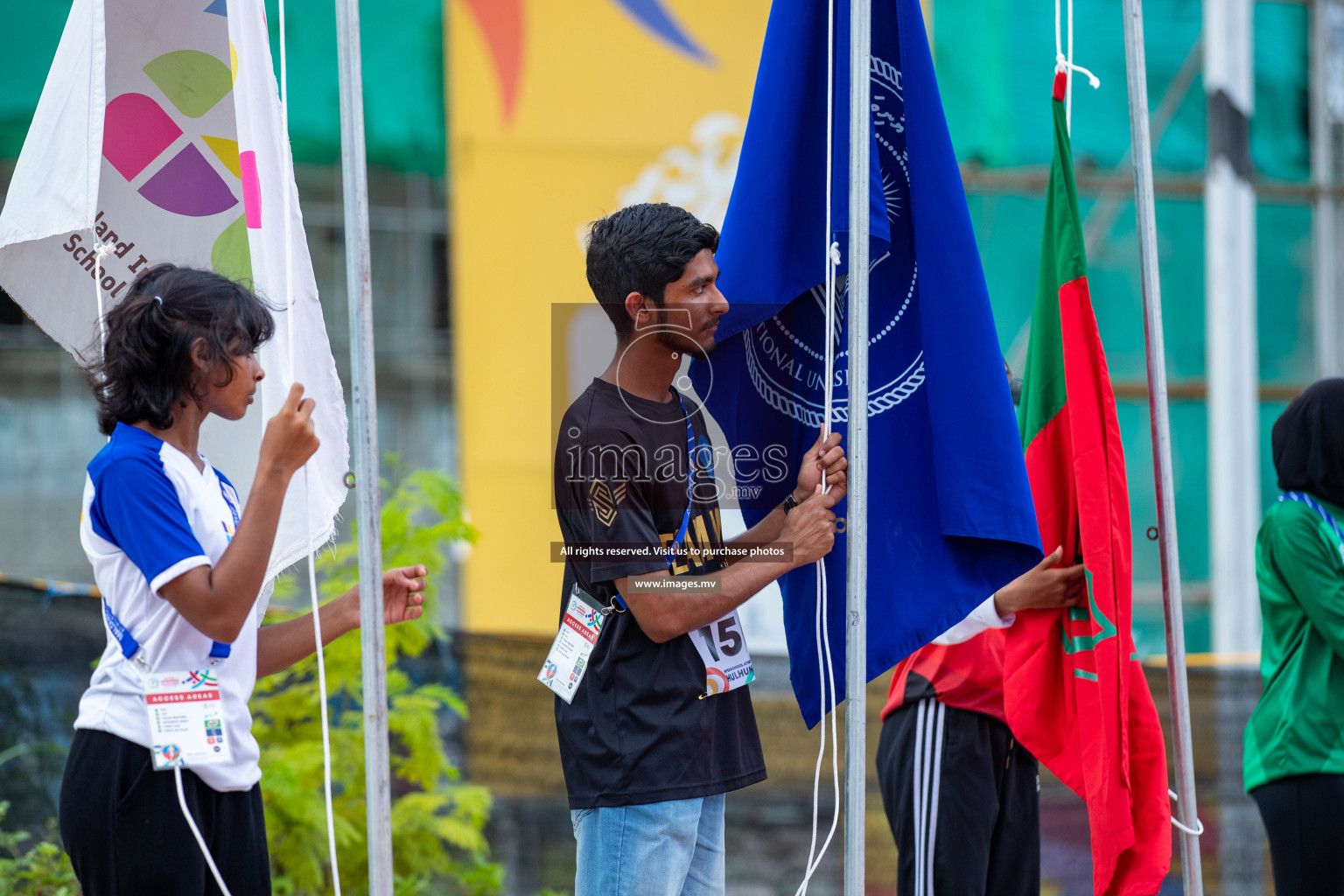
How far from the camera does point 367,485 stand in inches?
69.1

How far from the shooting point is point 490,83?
5992 millimetres

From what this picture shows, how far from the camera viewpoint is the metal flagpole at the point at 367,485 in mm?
1726

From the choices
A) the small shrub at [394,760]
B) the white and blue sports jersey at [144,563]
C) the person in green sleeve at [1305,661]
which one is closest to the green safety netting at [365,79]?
the small shrub at [394,760]

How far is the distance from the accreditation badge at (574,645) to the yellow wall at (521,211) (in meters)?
3.92

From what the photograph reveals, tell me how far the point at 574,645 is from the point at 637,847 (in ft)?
1.10

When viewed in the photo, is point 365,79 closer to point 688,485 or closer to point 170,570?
point 688,485

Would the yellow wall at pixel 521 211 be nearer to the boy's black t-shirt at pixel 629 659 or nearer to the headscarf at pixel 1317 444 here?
the headscarf at pixel 1317 444

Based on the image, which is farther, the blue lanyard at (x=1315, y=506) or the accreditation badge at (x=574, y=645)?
the blue lanyard at (x=1315, y=506)

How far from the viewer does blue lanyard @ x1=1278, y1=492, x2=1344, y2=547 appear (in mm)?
2756

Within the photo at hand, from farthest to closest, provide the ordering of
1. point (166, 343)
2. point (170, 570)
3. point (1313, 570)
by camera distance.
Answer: point (1313, 570), point (166, 343), point (170, 570)

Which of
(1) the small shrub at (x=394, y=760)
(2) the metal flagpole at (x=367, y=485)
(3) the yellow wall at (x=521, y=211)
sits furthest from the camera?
(3) the yellow wall at (x=521, y=211)

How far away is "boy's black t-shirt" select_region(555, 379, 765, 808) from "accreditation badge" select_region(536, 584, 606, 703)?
2 centimetres

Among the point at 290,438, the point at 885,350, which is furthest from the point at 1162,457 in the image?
Result: the point at 290,438

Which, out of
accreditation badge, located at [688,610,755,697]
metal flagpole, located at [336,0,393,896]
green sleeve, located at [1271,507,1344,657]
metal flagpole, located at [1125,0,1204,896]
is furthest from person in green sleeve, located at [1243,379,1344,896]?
metal flagpole, located at [336,0,393,896]
